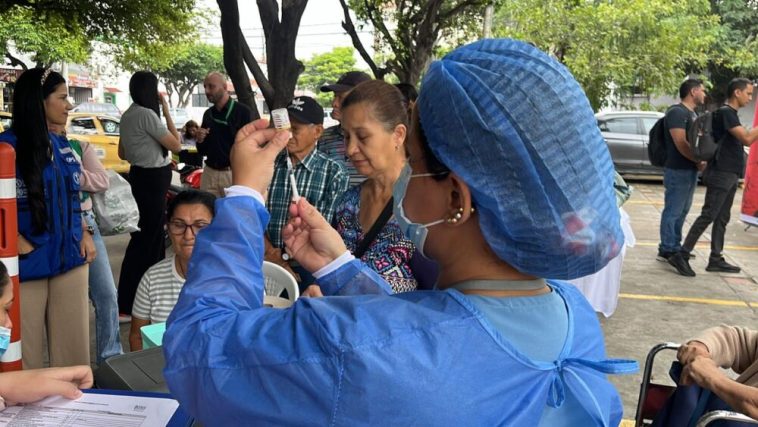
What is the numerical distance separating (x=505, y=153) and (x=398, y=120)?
192 centimetres

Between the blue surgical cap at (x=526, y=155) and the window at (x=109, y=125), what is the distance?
48.8 feet

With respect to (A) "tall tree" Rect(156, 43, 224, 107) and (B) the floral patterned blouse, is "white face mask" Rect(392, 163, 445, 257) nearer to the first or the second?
(B) the floral patterned blouse

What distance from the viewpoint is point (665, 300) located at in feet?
18.9

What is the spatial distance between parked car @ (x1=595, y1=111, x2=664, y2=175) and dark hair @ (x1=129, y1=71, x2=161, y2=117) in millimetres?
10255

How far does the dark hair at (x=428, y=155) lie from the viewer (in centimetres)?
102

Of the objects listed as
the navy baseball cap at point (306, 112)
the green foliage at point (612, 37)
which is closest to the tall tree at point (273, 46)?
the navy baseball cap at point (306, 112)

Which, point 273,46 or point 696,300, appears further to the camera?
point 273,46

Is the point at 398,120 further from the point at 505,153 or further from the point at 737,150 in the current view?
the point at 737,150

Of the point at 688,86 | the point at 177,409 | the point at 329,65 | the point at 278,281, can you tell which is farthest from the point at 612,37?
the point at 329,65

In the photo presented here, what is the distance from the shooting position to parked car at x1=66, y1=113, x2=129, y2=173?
12.9 meters

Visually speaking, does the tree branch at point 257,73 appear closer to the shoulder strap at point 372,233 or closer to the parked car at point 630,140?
the shoulder strap at point 372,233

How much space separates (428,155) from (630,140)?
527 inches

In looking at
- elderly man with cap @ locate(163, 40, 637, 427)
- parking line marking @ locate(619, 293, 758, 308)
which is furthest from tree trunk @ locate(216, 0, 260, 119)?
elderly man with cap @ locate(163, 40, 637, 427)

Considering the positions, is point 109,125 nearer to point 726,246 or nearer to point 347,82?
point 347,82
